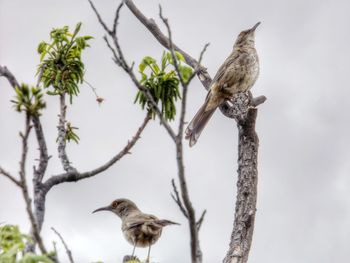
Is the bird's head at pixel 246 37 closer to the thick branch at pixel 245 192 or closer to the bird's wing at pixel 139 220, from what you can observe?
the thick branch at pixel 245 192

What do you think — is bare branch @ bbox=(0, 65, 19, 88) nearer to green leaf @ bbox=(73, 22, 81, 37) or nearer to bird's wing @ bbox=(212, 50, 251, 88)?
green leaf @ bbox=(73, 22, 81, 37)

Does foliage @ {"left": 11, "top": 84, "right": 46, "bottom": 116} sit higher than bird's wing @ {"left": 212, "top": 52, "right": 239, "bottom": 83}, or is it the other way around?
bird's wing @ {"left": 212, "top": 52, "right": 239, "bottom": 83}

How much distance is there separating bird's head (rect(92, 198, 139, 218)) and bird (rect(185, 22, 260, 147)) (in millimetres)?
980

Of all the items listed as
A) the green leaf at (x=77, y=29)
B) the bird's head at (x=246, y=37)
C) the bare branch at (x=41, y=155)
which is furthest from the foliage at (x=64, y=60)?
the bird's head at (x=246, y=37)

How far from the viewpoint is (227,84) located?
26.0 ft

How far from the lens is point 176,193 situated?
3021mm

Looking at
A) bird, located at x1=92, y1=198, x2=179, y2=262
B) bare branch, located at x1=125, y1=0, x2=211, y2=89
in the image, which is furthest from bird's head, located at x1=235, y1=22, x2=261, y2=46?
bird, located at x1=92, y1=198, x2=179, y2=262

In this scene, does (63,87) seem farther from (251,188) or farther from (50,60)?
(251,188)

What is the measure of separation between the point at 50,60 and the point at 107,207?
3469 millimetres

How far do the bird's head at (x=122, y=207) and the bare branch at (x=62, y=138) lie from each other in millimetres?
3138

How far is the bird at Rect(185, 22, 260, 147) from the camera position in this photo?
25.7ft

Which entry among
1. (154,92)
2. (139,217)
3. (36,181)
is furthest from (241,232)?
(36,181)

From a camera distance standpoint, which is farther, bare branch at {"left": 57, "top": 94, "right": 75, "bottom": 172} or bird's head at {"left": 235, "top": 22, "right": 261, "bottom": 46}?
bird's head at {"left": 235, "top": 22, "right": 261, "bottom": 46}

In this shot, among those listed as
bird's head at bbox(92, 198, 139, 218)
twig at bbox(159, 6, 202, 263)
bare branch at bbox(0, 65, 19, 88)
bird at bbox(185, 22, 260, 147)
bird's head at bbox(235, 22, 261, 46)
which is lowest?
twig at bbox(159, 6, 202, 263)
